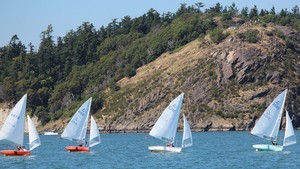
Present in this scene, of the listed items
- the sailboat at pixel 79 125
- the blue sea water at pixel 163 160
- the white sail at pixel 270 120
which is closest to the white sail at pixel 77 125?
the sailboat at pixel 79 125

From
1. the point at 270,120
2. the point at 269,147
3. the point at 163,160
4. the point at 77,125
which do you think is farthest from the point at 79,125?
the point at 269,147

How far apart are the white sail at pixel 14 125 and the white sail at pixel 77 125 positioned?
372 inches

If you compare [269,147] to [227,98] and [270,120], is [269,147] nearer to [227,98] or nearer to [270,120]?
[270,120]

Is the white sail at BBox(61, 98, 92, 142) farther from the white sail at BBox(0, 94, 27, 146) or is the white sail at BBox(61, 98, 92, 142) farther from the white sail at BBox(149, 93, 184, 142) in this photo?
the white sail at BBox(0, 94, 27, 146)

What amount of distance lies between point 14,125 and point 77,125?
11175mm

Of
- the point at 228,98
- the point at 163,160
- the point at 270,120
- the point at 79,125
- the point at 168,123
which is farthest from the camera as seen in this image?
the point at 228,98

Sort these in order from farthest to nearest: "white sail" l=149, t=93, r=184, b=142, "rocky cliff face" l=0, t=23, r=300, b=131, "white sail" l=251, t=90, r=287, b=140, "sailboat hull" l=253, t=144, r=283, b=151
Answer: "rocky cliff face" l=0, t=23, r=300, b=131 < "sailboat hull" l=253, t=144, r=283, b=151 < "white sail" l=251, t=90, r=287, b=140 < "white sail" l=149, t=93, r=184, b=142

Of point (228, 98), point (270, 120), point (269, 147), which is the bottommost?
point (269, 147)

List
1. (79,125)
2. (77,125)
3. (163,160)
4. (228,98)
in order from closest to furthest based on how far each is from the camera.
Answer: (163,160)
(77,125)
(79,125)
(228,98)

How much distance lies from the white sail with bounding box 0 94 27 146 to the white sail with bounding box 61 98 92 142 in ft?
31.0

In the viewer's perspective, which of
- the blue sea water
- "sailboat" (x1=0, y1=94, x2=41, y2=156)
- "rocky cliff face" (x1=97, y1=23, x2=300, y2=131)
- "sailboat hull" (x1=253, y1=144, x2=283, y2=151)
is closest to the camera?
the blue sea water

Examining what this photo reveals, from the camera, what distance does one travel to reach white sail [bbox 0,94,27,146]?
8619cm

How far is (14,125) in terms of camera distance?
8644cm

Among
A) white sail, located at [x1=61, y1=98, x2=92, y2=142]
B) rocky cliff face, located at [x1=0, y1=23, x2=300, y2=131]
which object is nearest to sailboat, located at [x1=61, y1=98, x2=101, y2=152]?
white sail, located at [x1=61, y1=98, x2=92, y2=142]
